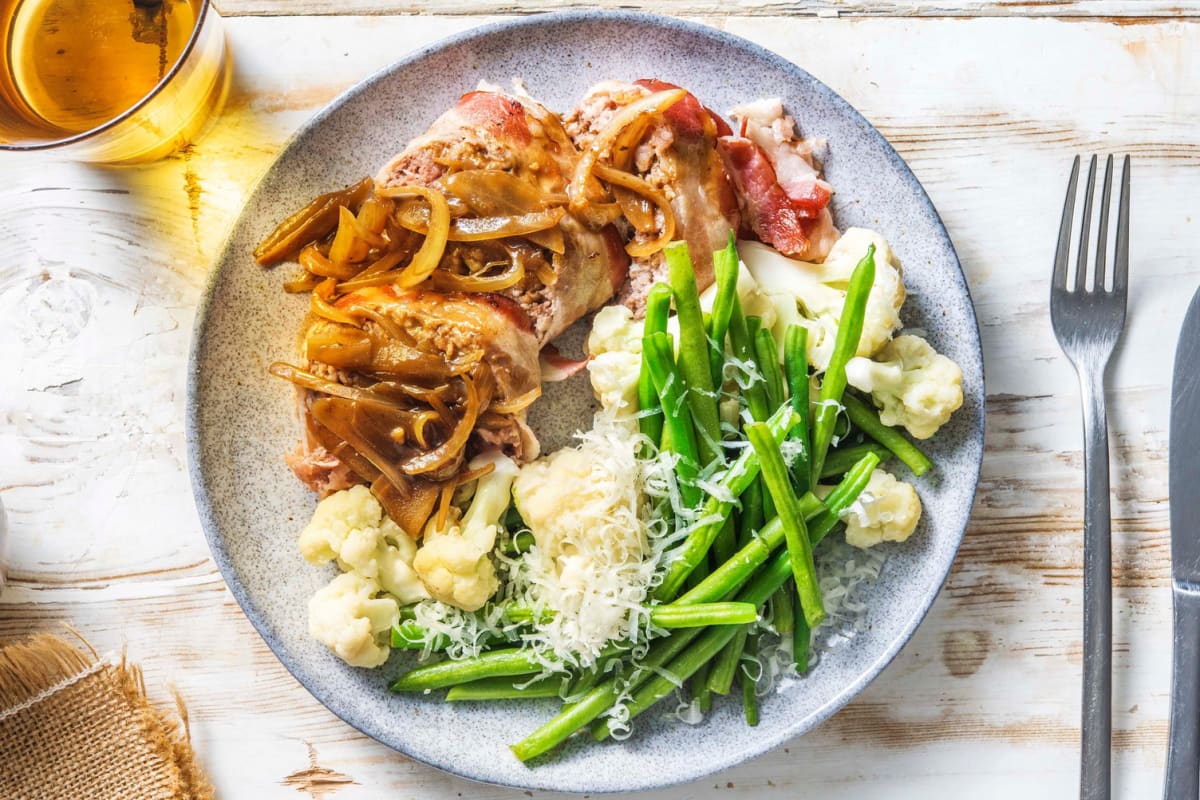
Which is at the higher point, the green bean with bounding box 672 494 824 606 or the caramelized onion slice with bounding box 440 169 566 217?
the caramelized onion slice with bounding box 440 169 566 217

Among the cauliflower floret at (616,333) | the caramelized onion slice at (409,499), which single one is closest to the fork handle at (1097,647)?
the cauliflower floret at (616,333)

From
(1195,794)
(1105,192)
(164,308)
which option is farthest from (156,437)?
(1195,794)

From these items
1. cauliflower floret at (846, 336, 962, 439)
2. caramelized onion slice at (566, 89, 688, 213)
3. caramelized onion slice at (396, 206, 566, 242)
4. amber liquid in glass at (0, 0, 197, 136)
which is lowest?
cauliflower floret at (846, 336, 962, 439)

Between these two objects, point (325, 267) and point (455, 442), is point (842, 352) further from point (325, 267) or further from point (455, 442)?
point (325, 267)

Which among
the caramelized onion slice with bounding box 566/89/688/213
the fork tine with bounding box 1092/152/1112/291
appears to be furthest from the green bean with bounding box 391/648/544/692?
the fork tine with bounding box 1092/152/1112/291

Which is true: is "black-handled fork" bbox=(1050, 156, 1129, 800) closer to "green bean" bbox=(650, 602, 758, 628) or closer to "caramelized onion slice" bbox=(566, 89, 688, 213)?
"green bean" bbox=(650, 602, 758, 628)

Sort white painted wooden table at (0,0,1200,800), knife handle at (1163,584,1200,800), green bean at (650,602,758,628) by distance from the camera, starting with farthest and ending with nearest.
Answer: white painted wooden table at (0,0,1200,800)
knife handle at (1163,584,1200,800)
green bean at (650,602,758,628)
